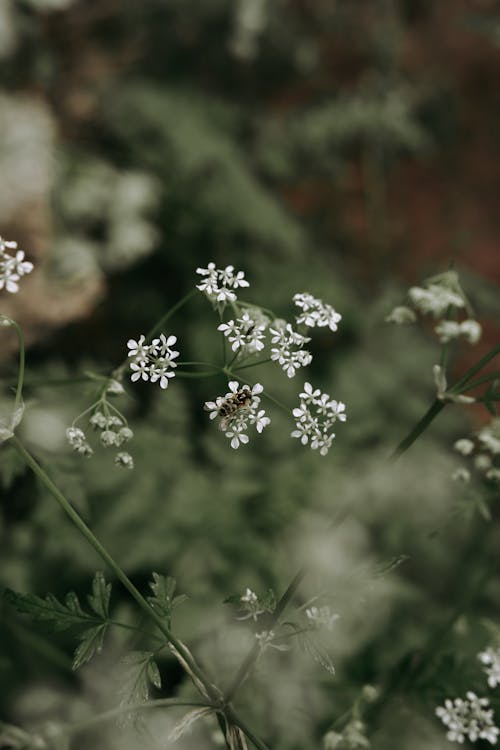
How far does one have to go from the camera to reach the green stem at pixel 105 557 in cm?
159

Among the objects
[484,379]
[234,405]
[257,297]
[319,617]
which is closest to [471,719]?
[319,617]

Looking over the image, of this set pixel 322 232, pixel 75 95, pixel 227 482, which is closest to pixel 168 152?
pixel 75 95

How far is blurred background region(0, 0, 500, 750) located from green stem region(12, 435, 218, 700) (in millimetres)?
199

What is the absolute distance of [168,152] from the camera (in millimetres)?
4289

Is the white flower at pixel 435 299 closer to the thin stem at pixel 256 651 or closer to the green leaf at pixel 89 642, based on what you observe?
the thin stem at pixel 256 651

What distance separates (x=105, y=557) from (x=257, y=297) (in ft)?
7.68

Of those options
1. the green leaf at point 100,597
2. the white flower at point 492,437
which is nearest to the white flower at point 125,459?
the green leaf at point 100,597

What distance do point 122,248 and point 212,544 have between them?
6.11 ft

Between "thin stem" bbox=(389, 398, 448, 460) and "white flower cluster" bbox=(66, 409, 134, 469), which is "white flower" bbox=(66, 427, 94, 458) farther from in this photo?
"thin stem" bbox=(389, 398, 448, 460)

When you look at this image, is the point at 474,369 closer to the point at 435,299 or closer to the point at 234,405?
the point at 435,299

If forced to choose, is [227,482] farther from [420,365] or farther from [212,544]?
[420,365]

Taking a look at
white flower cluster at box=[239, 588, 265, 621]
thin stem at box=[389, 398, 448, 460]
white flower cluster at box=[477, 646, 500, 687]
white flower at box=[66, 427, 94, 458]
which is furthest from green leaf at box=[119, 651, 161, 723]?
white flower cluster at box=[477, 646, 500, 687]

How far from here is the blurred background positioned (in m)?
2.63

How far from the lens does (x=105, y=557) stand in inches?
66.0
